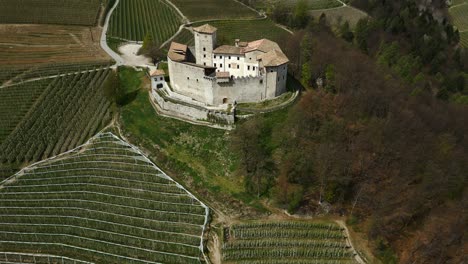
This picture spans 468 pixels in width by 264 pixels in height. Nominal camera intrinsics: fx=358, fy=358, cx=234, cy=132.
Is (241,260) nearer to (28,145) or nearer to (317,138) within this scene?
(317,138)

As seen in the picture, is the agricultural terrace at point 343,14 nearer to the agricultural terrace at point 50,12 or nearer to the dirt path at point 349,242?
the agricultural terrace at point 50,12

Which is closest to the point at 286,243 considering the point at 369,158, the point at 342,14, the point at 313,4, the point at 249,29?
the point at 369,158

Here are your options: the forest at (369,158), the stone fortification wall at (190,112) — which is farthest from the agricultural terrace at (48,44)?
the forest at (369,158)

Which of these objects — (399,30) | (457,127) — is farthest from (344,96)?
(399,30)

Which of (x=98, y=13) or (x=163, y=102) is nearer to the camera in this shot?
(x=163, y=102)

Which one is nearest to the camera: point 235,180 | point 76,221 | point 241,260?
point 241,260

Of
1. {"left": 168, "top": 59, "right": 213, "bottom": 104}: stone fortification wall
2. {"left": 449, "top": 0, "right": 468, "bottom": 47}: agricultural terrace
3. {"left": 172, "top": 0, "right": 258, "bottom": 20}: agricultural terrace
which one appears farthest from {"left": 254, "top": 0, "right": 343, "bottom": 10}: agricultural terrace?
{"left": 168, "top": 59, "right": 213, "bottom": 104}: stone fortification wall
